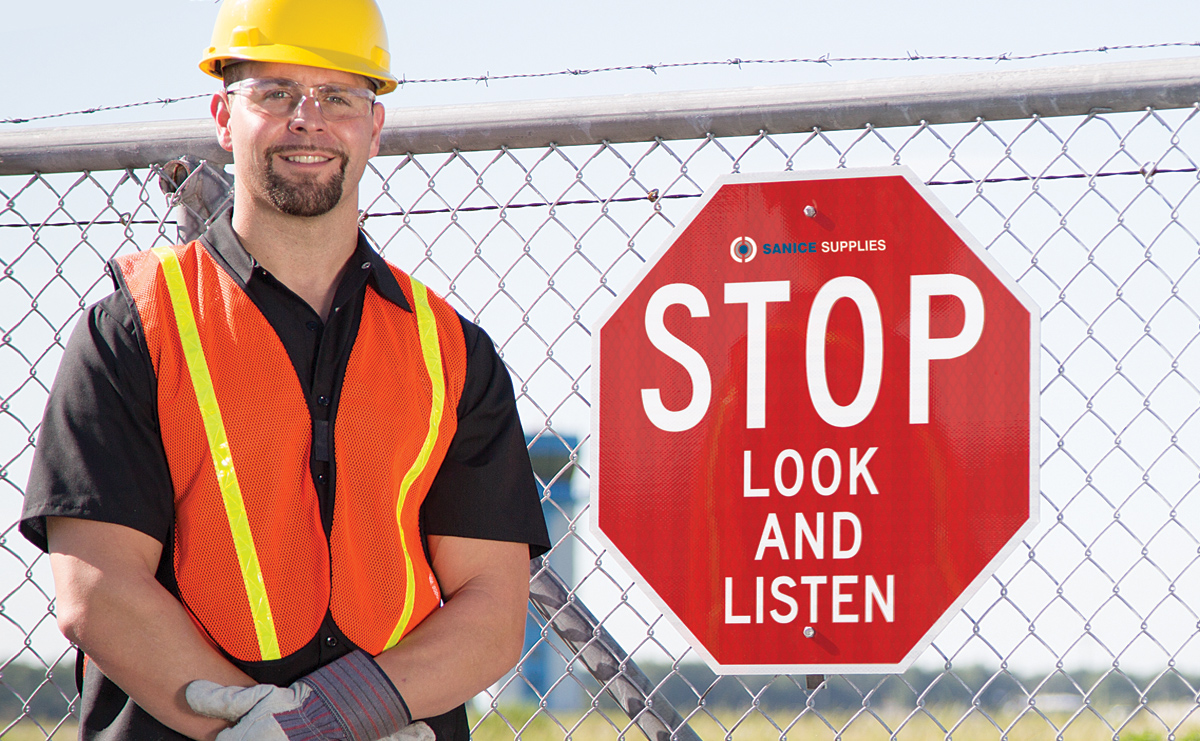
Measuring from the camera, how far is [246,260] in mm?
2225

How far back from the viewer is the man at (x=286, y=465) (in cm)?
194

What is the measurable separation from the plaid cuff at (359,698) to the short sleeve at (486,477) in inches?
13.1

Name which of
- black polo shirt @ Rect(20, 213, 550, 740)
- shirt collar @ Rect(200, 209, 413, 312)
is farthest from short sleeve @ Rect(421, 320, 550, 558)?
shirt collar @ Rect(200, 209, 413, 312)

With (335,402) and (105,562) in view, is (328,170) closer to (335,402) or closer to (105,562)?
(335,402)

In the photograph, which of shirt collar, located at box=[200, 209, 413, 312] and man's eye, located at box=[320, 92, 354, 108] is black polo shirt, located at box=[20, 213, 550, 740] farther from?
man's eye, located at box=[320, 92, 354, 108]

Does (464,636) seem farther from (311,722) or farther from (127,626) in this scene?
(127,626)

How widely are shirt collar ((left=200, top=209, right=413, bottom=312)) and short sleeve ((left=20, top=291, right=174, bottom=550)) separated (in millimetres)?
223

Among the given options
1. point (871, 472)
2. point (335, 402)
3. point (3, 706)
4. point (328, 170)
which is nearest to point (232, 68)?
point (328, 170)

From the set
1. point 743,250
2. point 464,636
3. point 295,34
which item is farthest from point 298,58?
point 464,636

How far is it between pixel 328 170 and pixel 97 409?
23.5 inches

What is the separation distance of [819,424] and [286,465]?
43.4 inches

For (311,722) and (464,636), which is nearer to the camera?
(311,722)

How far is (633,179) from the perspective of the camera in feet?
9.09

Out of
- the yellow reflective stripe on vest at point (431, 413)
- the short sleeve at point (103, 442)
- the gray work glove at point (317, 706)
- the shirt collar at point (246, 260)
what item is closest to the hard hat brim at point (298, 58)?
the shirt collar at point (246, 260)
